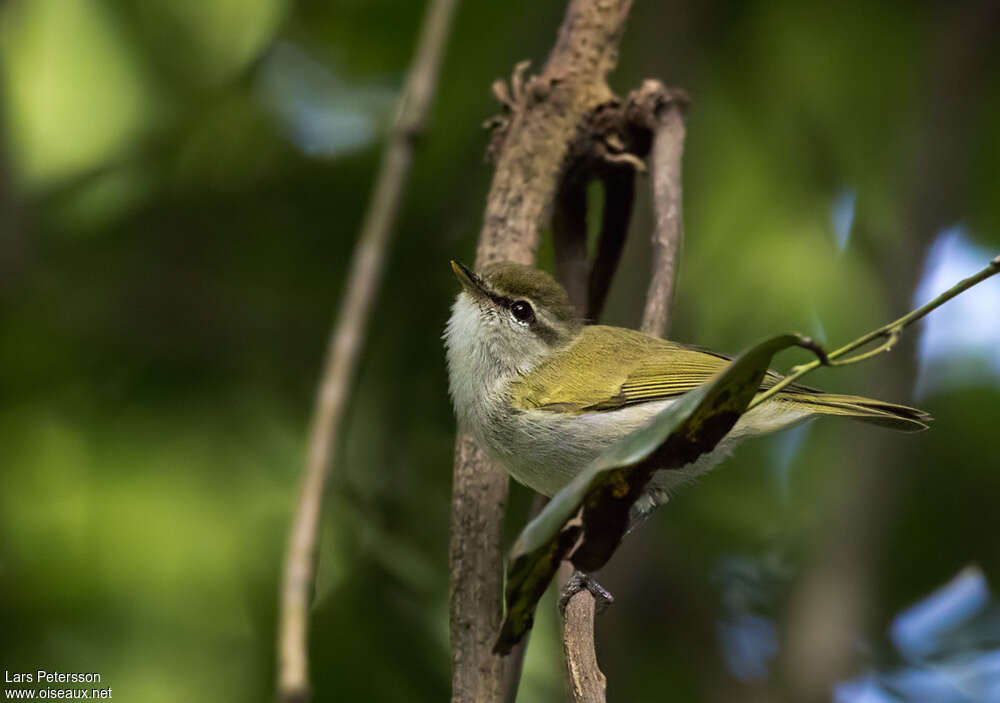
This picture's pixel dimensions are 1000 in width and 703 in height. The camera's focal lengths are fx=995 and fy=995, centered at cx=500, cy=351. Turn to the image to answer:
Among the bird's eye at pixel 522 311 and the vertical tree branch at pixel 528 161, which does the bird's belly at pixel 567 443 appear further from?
the bird's eye at pixel 522 311

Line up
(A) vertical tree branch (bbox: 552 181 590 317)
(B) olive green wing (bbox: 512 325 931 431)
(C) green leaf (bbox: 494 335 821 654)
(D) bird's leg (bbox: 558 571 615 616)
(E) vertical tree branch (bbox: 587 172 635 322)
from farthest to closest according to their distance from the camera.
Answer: (A) vertical tree branch (bbox: 552 181 590 317) → (E) vertical tree branch (bbox: 587 172 635 322) → (B) olive green wing (bbox: 512 325 931 431) → (D) bird's leg (bbox: 558 571 615 616) → (C) green leaf (bbox: 494 335 821 654)

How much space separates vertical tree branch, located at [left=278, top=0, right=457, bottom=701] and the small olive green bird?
926mm

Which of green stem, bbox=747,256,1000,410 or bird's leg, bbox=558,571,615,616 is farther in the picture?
bird's leg, bbox=558,571,615,616

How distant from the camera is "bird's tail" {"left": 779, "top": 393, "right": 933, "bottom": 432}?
282 centimetres

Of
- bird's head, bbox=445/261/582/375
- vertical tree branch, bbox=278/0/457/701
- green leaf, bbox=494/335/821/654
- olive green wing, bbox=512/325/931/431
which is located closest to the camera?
vertical tree branch, bbox=278/0/457/701

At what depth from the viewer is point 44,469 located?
3.88 metres

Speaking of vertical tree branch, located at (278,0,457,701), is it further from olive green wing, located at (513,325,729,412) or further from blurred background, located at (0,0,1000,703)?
blurred background, located at (0,0,1000,703)

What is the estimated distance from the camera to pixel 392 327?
4.55 metres

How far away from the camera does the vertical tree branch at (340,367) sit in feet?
4.44

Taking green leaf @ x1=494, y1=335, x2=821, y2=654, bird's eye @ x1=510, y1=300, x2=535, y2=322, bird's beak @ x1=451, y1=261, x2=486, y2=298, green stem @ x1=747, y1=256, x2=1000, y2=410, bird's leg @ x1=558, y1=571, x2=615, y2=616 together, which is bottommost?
bird's leg @ x1=558, y1=571, x2=615, y2=616

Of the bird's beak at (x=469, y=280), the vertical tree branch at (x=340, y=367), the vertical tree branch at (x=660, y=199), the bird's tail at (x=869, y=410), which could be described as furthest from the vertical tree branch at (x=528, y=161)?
the bird's tail at (x=869, y=410)

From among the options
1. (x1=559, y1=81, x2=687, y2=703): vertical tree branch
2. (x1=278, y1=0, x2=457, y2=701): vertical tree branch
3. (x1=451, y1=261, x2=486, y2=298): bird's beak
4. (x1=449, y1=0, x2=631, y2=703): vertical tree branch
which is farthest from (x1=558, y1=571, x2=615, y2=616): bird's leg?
(x1=451, y1=261, x2=486, y2=298): bird's beak

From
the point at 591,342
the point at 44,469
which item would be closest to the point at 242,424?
the point at 44,469

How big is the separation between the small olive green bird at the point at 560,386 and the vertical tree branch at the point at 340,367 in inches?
36.5
